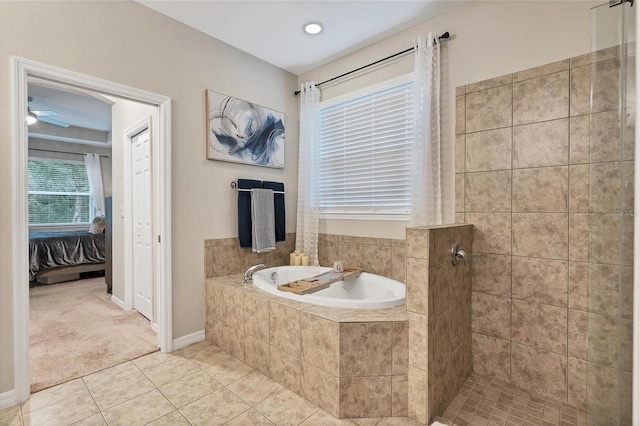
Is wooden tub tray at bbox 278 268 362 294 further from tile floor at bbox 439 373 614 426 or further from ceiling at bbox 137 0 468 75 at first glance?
ceiling at bbox 137 0 468 75

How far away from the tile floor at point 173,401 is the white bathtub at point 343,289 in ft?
1.89

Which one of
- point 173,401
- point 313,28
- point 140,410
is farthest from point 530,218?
point 140,410

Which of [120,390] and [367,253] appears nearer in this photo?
[120,390]

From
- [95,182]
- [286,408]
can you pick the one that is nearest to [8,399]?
[286,408]

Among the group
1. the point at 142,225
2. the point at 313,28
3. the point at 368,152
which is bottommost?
the point at 142,225

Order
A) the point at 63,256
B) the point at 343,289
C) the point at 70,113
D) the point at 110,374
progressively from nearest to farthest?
1. the point at 110,374
2. the point at 343,289
3. the point at 63,256
4. the point at 70,113

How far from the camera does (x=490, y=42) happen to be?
220cm

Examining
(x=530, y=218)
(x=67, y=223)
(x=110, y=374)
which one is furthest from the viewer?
(x=67, y=223)

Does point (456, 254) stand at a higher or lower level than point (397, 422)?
higher

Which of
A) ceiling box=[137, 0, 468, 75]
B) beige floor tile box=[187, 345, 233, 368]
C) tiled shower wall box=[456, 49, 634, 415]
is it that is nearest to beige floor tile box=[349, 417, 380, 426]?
tiled shower wall box=[456, 49, 634, 415]

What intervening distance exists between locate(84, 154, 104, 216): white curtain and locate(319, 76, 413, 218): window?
565cm

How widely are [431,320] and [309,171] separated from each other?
1.95 m

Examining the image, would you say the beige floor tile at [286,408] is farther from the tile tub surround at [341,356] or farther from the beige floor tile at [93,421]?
the beige floor tile at [93,421]

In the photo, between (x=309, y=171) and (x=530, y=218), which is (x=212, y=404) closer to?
(x=309, y=171)
